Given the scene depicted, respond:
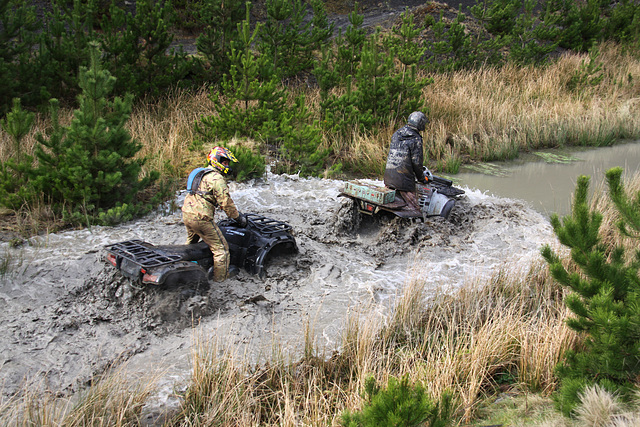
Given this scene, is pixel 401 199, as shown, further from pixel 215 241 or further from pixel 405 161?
pixel 215 241

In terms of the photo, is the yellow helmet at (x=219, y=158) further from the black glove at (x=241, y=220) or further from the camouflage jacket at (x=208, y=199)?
the black glove at (x=241, y=220)

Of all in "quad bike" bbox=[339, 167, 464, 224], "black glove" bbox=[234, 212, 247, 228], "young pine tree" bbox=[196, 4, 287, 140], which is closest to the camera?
"black glove" bbox=[234, 212, 247, 228]

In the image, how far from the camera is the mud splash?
4.30m

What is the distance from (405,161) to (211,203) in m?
2.97

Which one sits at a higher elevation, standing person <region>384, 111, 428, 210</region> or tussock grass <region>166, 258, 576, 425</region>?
standing person <region>384, 111, 428, 210</region>

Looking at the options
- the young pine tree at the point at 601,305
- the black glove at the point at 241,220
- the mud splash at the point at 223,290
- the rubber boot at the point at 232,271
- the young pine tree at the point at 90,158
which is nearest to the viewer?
the young pine tree at the point at 601,305

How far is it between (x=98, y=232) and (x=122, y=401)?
3.73 m

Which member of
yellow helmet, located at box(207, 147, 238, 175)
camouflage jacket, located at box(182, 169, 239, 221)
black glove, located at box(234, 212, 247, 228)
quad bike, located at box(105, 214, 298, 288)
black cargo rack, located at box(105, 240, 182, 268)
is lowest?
quad bike, located at box(105, 214, 298, 288)

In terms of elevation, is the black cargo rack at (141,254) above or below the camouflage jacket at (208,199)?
below

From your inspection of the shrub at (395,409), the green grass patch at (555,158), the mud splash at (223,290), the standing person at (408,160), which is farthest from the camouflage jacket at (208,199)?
the green grass patch at (555,158)

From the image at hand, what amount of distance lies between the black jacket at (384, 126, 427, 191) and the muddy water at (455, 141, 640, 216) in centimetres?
298

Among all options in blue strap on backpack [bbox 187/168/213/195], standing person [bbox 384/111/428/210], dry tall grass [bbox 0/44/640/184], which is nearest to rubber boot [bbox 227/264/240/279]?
blue strap on backpack [bbox 187/168/213/195]

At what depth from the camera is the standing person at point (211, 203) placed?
17.2 ft

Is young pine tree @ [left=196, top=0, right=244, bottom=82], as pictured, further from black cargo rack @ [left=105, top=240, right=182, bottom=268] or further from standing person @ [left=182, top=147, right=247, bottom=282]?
black cargo rack @ [left=105, top=240, right=182, bottom=268]
